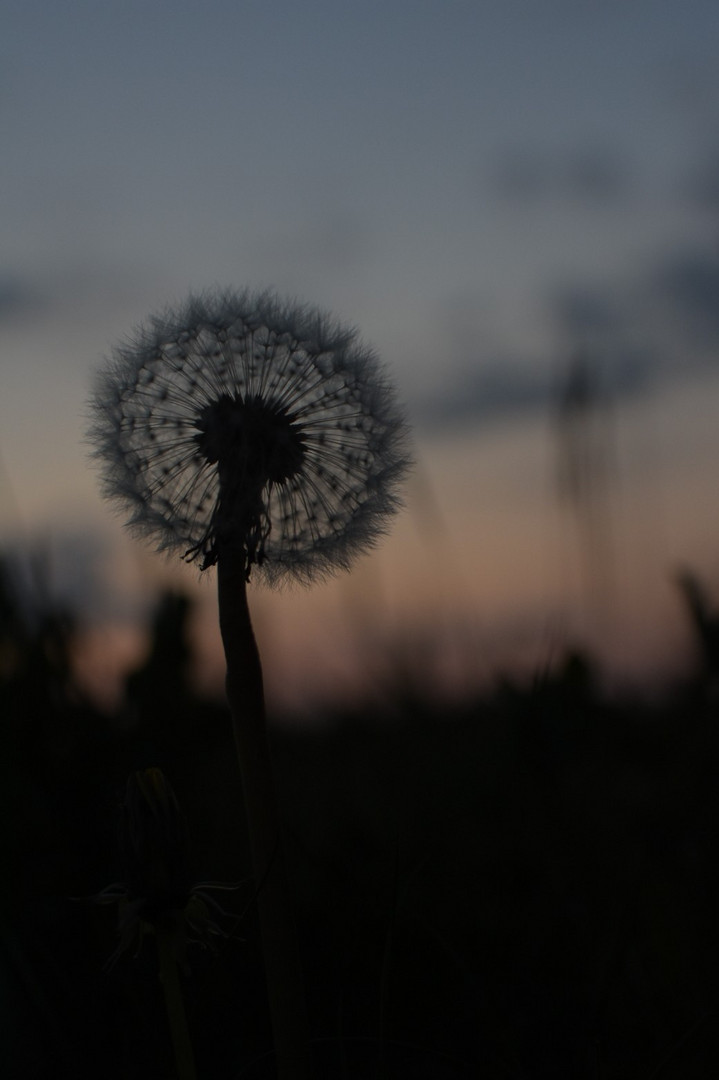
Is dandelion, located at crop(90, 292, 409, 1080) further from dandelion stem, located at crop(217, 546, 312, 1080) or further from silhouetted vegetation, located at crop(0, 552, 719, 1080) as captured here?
silhouetted vegetation, located at crop(0, 552, 719, 1080)

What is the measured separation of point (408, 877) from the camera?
199 cm

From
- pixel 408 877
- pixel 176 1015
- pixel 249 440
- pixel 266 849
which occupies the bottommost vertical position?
pixel 176 1015

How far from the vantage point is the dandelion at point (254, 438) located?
196 centimetres

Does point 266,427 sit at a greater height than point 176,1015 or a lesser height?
greater

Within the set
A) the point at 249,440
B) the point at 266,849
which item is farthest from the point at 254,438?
the point at 266,849

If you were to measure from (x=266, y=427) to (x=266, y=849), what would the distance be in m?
0.81

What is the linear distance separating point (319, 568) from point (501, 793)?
1.52 meters

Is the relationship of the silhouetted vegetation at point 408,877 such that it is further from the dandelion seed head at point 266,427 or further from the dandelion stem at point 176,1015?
the dandelion seed head at point 266,427

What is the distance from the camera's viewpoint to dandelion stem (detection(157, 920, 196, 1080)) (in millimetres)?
1543

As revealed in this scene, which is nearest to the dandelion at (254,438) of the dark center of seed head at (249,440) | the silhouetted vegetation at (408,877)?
the dark center of seed head at (249,440)

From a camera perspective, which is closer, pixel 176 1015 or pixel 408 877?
pixel 176 1015

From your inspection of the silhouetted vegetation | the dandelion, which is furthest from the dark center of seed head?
the silhouetted vegetation

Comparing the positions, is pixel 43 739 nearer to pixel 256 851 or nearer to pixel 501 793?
pixel 501 793

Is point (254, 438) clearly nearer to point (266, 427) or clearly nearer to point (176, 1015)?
point (266, 427)
